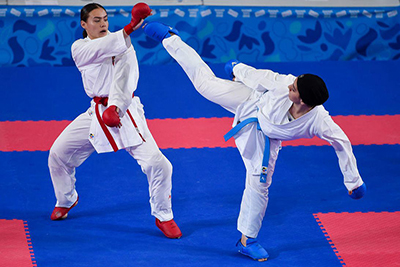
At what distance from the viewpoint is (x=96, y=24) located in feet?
15.9

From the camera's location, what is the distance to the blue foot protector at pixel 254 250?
185 inches

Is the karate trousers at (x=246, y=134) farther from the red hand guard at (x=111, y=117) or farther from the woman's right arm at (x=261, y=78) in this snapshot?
the red hand guard at (x=111, y=117)

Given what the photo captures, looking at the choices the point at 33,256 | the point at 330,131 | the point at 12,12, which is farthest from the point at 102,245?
the point at 12,12

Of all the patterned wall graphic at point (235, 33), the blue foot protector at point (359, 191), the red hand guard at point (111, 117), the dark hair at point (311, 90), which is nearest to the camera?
the dark hair at point (311, 90)

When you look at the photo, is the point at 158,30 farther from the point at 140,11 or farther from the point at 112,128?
the point at 112,128

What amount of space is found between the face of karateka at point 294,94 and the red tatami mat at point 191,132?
8.57 ft

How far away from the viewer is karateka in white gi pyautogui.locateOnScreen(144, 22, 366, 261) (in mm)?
4207

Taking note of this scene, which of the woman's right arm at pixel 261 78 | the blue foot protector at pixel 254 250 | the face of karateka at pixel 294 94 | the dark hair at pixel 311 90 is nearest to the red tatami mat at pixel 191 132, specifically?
the blue foot protector at pixel 254 250

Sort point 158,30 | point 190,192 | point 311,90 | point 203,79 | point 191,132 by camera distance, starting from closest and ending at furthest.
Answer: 1. point 311,90
2. point 203,79
3. point 158,30
4. point 190,192
5. point 191,132

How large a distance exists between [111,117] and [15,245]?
1313mm

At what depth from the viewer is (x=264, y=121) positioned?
14.3ft

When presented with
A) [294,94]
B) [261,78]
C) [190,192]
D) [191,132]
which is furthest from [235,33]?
[294,94]

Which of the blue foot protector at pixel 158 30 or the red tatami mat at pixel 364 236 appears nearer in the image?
the red tatami mat at pixel 364 236

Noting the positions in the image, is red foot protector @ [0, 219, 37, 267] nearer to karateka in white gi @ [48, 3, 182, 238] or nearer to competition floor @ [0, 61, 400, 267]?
competition floor @ [0, 61, 400, 267]
